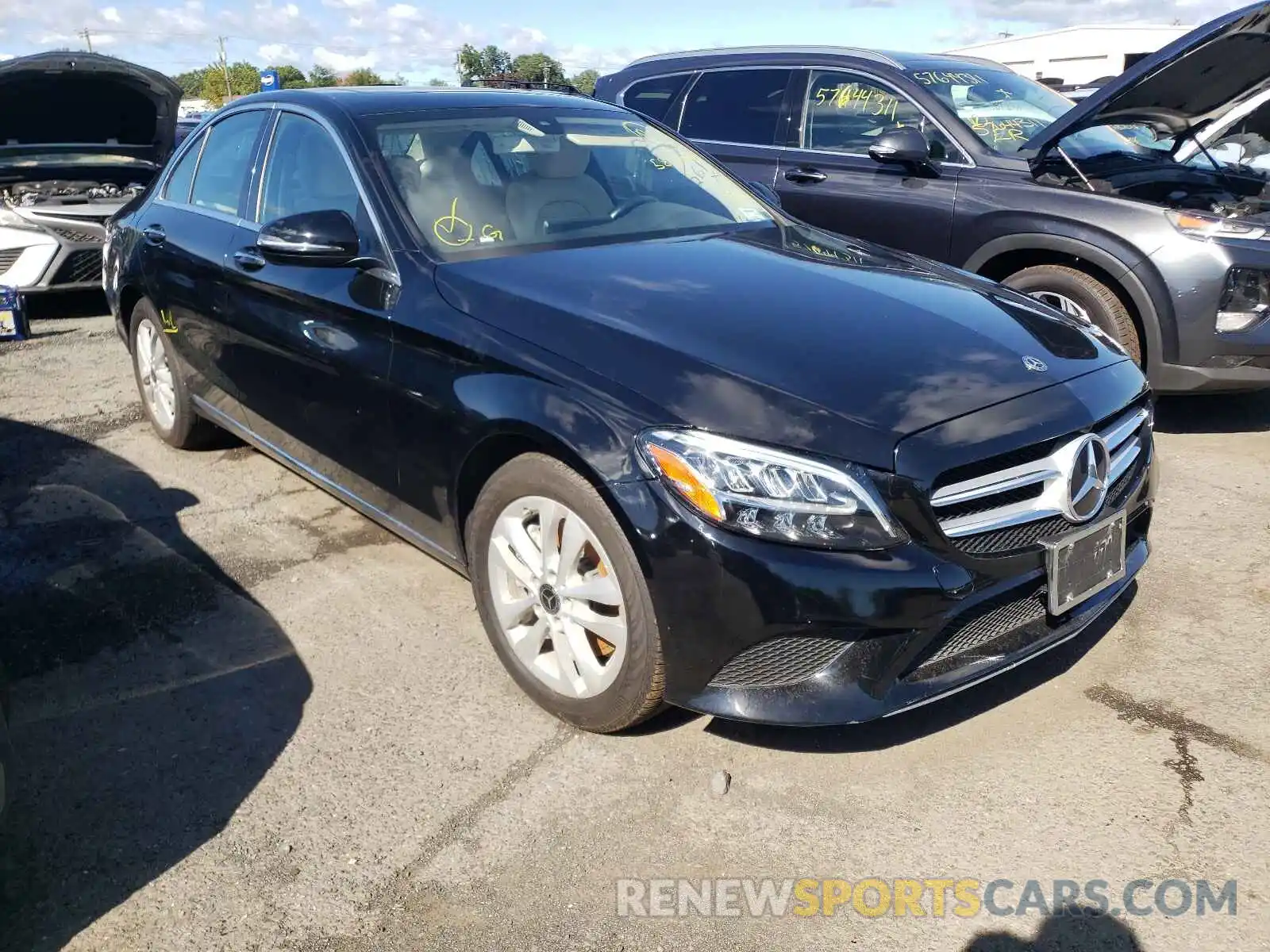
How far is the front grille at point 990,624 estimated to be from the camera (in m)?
2.53

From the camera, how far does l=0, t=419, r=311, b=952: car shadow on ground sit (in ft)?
8.22

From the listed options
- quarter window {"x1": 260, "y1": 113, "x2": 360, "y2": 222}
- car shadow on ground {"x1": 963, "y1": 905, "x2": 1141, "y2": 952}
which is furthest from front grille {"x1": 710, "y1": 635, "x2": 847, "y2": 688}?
quarter window {"x1": 260, "y1": 113, "x2": 360, "y2": 222}

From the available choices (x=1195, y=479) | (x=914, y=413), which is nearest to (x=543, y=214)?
(x=914, y=413)

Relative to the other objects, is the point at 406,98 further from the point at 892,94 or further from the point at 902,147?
the point at 892,94

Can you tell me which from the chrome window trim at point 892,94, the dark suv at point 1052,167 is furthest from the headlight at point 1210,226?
the chrome window trim at point 892,94

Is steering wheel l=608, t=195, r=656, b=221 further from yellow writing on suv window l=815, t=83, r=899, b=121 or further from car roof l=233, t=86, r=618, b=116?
yellow writing on suv window l=815, t=83, r=899, b=121

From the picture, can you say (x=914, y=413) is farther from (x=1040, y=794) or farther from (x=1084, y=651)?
(x=1084, y=651)

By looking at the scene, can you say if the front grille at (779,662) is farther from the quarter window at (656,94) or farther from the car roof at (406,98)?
the quarter window at (656,94)

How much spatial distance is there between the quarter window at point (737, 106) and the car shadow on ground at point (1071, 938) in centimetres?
495

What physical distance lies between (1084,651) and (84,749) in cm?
294

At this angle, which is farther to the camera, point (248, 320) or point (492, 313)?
point (248, 320)

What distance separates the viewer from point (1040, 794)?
106 inches

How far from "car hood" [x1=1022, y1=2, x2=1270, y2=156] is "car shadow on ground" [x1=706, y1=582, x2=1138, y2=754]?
289 centimetres

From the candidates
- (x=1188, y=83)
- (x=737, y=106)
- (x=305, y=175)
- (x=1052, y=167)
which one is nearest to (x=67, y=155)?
(x=737, y=106)
